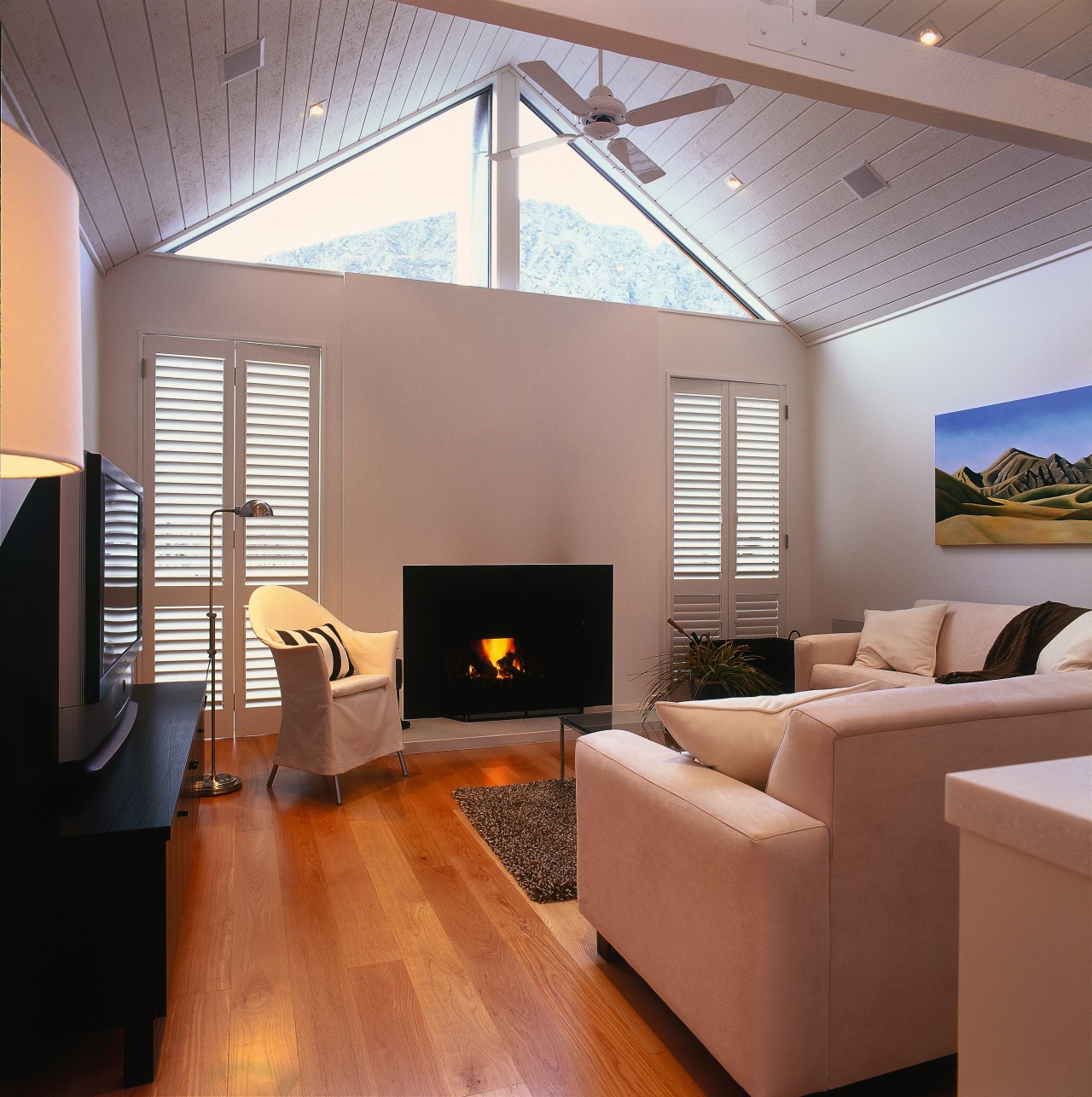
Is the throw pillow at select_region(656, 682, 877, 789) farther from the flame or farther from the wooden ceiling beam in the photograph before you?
the flame

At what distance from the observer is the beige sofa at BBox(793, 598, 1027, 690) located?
4496mm

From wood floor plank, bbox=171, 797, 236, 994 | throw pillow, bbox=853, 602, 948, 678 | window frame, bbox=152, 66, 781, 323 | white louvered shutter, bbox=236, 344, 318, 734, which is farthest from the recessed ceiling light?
wood floor plank, bbox=171, 797, 236, 994

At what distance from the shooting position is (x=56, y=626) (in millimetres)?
2119

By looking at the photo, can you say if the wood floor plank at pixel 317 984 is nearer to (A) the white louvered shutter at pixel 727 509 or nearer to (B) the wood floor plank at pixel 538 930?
(B) the wood floor plank at pixel 538 930

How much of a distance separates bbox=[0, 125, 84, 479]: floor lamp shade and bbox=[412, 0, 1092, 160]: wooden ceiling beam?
1810mm

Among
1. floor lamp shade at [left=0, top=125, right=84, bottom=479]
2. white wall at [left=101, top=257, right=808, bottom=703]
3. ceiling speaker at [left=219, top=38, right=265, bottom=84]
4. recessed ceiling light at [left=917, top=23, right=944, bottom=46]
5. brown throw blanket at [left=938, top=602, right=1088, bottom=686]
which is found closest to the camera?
floor lamp shade at [left=0, top=125, right=84, bottom=479]

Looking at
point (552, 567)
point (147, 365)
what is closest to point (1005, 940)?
point (552, 567)

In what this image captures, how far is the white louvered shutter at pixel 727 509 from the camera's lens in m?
5.81

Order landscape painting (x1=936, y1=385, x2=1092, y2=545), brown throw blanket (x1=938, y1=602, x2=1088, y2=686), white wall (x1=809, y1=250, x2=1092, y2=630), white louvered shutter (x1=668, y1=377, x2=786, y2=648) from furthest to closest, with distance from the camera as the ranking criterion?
white louvered shutter (x1=668, y1=377, x2=786, y2=648) < white wall (x1=809, y1=250, x2=1092, y2=630) < landscape painting (x1=936, y1=385, x2=1092, y2=545) < brown throw blanket (x1=938, y1=602, x2=1088, y2=686)

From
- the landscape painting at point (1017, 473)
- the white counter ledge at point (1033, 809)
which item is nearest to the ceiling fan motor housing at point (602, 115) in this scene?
the landscape painting at point (1017, 473)

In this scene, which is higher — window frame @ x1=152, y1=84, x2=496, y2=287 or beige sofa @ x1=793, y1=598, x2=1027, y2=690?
window frame @ x1=152, y1=84, x2=496, y2=287

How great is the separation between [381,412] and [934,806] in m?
3.93

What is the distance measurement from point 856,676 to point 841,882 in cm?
338

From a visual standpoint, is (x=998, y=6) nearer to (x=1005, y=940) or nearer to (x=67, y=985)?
(x=1005, y=940)
